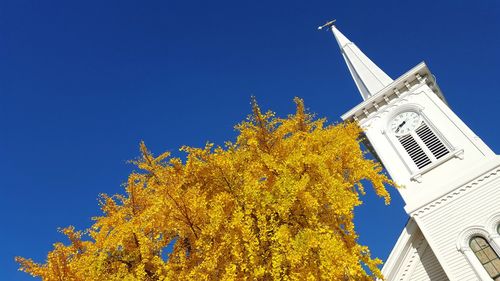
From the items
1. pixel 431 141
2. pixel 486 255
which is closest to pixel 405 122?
pixel 431 141

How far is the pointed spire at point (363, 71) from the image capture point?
2524cm

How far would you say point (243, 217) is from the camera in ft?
31.2

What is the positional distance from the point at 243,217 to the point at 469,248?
10.4m

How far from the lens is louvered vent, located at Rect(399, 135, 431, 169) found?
60.2ft

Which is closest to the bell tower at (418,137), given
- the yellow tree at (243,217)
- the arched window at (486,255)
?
the arched window at (486,255)

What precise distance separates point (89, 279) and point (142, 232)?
177 centimetres

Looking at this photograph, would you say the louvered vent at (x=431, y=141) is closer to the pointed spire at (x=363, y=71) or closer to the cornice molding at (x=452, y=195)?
the cornice molding at (x=452, y=195)

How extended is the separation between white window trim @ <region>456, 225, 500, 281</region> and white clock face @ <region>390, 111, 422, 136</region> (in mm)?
6792

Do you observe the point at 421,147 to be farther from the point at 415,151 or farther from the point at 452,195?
the point at 452,195

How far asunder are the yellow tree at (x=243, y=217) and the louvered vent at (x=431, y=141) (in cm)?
748

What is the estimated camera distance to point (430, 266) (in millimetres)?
15273

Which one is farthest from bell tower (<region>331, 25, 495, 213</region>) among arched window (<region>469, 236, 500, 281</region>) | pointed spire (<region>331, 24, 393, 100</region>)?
pointed spire (<region>331, 24, 393, 100</region>)

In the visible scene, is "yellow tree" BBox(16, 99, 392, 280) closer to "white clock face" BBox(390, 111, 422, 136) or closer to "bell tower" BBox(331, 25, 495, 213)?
"bell tower" BBox(331, 25, 495, 213)

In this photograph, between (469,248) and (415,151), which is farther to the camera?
(415,151)
